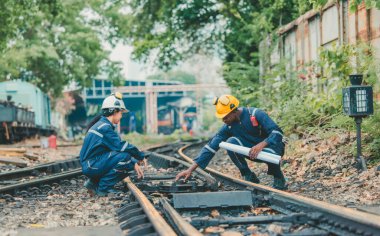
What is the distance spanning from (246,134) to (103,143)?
5.79ft

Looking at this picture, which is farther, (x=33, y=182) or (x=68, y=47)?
(x=68, y=47)

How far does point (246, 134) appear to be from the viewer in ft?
23.0

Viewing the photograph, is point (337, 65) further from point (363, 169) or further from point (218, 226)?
point (218, 226)

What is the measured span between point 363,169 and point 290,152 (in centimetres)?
271

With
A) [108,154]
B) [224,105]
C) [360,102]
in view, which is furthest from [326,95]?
[108,154]

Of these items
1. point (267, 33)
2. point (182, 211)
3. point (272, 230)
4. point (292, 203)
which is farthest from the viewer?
point (267, 33)

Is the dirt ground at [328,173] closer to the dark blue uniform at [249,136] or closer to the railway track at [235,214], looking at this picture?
the dark blue uniform at [249,136]

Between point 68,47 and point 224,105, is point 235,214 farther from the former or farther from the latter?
point 68,47

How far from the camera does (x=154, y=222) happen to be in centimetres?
413

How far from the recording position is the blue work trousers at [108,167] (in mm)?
6828

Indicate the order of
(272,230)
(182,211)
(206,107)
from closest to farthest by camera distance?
1. (272,230)
2. (182,211)
3. (206,107)

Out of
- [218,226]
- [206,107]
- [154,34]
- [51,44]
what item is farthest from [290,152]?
[206,107]

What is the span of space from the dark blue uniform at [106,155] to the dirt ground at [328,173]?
2.13 meters

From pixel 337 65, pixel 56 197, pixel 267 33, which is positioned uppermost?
pixel 267 33
